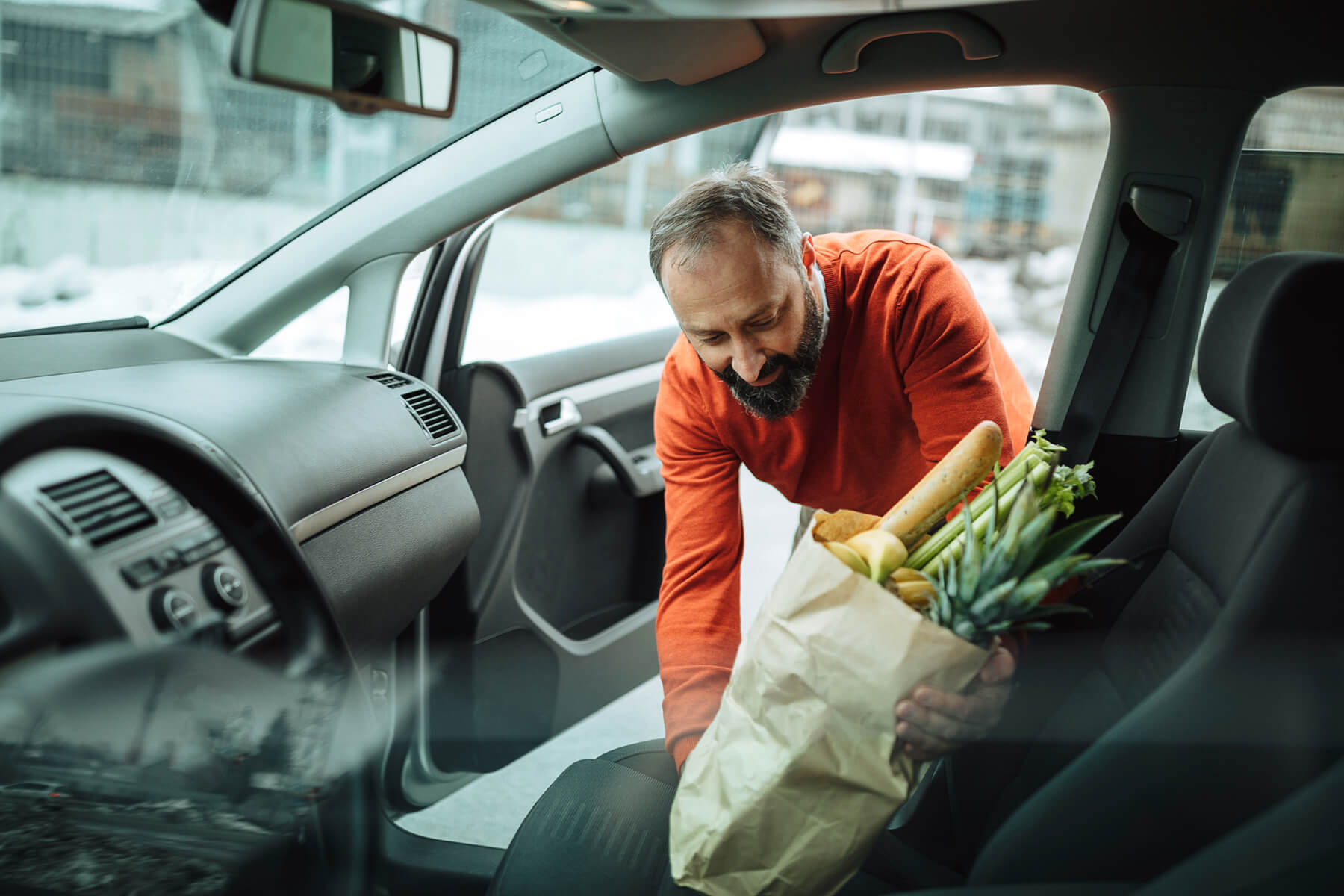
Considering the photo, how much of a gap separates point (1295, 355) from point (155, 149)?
1673mm

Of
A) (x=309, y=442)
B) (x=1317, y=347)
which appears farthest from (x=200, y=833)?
(x=1317, y=347)

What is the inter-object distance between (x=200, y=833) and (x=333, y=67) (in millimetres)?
847

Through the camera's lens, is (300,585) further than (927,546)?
Yes

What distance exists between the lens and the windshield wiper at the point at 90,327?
64.4 inches

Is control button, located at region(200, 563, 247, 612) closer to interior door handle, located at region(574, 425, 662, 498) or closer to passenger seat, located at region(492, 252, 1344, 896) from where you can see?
passenger seat, located at region(492, 252, 1344, 896)

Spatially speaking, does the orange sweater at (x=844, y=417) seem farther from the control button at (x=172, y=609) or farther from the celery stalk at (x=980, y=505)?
the control button at (x=172, y=609)

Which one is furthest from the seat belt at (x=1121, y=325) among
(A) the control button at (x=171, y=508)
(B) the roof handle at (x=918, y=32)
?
(A) the control button at (x=171, y=508)

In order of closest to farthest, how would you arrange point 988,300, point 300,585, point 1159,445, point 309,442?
point 300,585 < point 309,442 < point 1159,445 < point 988,300

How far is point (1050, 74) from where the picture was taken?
1709 millimetres

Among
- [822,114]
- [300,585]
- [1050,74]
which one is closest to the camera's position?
[300,585]

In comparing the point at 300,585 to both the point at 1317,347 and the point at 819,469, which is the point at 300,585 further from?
the point at 1317,347

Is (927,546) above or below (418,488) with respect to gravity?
above

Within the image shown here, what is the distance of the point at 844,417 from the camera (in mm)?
1845

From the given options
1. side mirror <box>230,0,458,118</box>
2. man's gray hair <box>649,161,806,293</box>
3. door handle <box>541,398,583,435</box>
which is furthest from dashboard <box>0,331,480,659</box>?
man's gray hair <box>649,161,806,293</box>
